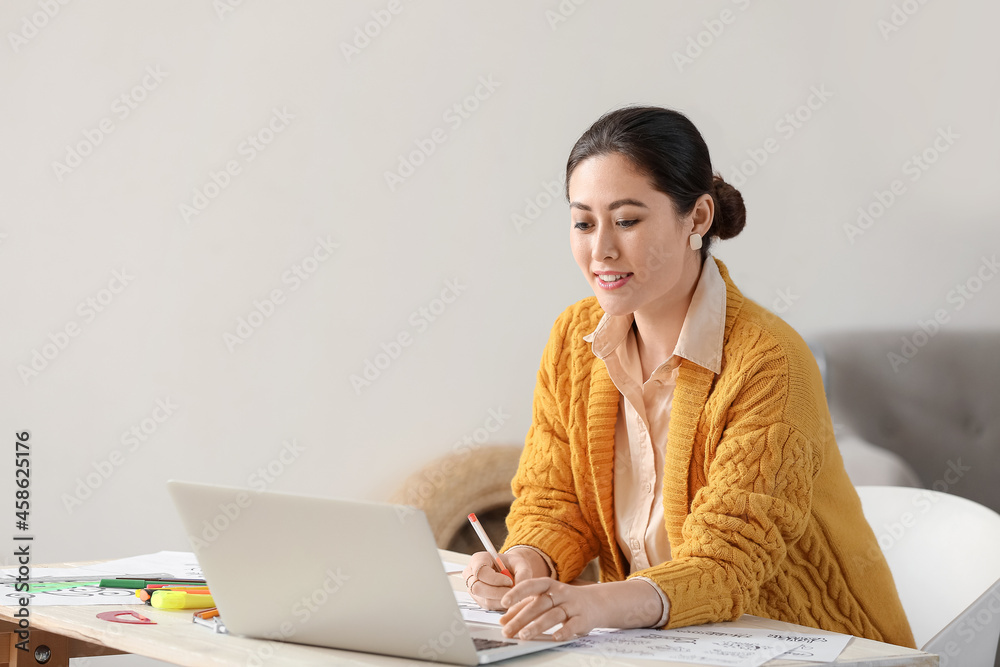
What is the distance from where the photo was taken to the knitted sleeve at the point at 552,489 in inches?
54.6

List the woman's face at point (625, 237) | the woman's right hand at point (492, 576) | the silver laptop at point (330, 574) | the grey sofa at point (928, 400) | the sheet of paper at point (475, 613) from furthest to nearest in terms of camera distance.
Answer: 1. the grey sofa at point (928, 400)
2. the woman's face at point (625, 237)
3. the woman's right hand at point (492, 576)
4. the sheet of paper at point (475, 613)
5. the silver laptop at point (330, 574)

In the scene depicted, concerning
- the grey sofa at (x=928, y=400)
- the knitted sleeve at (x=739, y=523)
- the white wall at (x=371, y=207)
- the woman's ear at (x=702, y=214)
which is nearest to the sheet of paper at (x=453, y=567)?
the knitted sleeve at (x=739, y=523)

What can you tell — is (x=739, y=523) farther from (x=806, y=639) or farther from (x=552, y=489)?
(x=552, y=489)

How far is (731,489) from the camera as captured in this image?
118 cm

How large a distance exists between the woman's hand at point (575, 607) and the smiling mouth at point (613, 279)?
1.39ft

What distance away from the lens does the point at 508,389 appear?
2629 mm

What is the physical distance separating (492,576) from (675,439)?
32 cm

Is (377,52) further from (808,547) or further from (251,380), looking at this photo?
(808,547)

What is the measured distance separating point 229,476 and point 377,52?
1140 mm

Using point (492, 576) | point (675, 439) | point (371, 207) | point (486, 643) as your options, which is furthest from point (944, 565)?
point (371, 207)

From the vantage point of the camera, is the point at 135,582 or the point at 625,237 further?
the point at 625,237

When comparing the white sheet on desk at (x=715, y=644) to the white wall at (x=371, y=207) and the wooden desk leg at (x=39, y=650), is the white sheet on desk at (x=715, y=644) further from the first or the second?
the white wall at (x=371, y=207)

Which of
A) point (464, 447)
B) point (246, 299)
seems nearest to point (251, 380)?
point (246, 299)

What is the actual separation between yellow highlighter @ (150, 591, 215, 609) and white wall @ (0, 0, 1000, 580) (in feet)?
3.96
